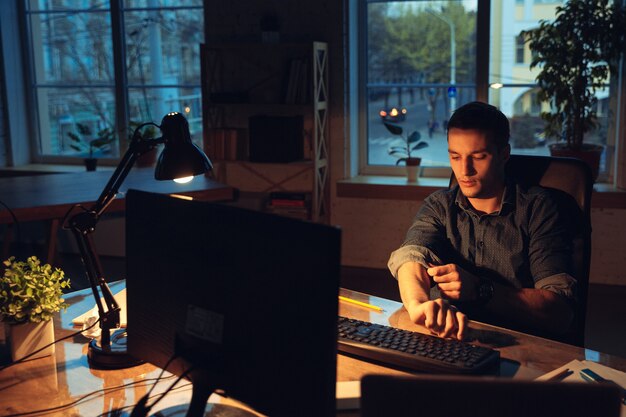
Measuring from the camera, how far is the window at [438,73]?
4.54 m

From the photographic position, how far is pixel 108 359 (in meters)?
1.68

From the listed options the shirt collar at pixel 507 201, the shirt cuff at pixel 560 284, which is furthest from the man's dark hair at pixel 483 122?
the shirt cuff at pixel 560 284

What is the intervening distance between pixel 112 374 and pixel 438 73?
3565mm

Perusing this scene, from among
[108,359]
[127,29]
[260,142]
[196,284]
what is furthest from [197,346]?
[127,29]

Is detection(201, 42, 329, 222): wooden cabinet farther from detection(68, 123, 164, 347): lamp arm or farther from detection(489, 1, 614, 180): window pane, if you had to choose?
detection(68, 123, 164, 347): lamp arm

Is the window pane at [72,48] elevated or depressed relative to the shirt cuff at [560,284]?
elevated

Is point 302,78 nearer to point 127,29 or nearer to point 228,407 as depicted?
point 127,29

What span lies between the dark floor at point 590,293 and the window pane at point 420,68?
83 cm

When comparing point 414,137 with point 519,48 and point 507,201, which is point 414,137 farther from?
point 507,201

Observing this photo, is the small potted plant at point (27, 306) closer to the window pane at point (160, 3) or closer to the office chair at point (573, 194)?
the office chair at point (573, 194)

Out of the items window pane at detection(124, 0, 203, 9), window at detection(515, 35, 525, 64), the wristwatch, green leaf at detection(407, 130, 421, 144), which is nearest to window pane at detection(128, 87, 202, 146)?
window pane at detection(124, 0, 203, 9)

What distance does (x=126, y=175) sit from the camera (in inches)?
67.6

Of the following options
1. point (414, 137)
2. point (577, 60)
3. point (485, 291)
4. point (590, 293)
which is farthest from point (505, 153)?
point (414, 137)

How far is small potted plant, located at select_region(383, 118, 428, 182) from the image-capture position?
471 centimetres
